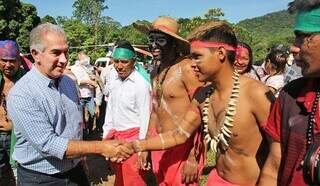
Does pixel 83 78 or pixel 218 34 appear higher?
pixel 218 34

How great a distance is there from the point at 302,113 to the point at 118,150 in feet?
6.23

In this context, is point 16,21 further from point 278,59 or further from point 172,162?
point 172,162

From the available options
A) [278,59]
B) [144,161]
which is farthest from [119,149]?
[278,59]

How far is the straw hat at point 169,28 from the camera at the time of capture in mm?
4645

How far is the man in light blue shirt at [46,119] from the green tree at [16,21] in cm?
3194

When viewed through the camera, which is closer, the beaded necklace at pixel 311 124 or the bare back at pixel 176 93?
the beaded necklace at pixel 311 124

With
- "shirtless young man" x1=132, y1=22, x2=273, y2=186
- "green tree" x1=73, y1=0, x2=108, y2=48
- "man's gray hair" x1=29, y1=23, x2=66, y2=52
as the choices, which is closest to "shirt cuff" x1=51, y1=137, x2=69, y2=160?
"man's gray hair" x1=29, y1=23, x2=66, y2=52

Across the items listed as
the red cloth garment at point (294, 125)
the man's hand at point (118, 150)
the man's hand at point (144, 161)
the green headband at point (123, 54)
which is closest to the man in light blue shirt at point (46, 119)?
the man's hand at point (118, 150)

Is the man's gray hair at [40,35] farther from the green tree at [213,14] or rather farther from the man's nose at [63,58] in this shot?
the green tree at [213,14]

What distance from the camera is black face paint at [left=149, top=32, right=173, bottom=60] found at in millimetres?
4684

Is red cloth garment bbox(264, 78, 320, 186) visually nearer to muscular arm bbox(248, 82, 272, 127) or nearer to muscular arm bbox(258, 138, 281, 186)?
muscular arm bbox(258, 138, 281, 186)

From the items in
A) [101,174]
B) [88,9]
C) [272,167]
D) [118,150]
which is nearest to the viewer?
[272,167]

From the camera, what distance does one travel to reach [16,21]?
36406 millimetres

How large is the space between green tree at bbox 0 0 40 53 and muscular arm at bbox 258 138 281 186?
33.2 m
